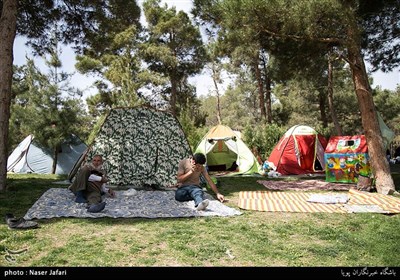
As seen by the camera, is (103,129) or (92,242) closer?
(92,242)

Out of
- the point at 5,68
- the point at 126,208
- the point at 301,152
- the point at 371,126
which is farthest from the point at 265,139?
the point at 5,68

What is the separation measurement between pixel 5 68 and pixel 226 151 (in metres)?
7.47

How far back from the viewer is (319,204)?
201 inches

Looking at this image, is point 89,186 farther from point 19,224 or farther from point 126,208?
point 19,224

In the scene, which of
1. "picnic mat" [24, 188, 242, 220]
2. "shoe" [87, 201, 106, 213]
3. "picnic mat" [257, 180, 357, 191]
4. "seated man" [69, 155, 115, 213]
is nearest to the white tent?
"picnic mat" [24, 188, 242, 220]

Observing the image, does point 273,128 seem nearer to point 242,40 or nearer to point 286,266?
point 242,40

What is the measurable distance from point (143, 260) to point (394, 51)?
832 cm

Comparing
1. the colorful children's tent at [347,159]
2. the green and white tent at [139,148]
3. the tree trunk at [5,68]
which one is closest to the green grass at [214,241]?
the tree trunk at [5,68]

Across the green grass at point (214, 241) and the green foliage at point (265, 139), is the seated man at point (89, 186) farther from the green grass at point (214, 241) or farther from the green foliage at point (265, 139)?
the green foliage at point (265, 139)

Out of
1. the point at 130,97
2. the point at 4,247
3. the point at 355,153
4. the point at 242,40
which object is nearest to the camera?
the point at 4,247

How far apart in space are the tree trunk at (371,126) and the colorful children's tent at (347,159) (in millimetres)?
990

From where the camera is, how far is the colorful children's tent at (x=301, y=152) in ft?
33.9

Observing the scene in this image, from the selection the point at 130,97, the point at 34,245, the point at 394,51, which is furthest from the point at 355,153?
the point at 130,97

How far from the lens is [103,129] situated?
22.8ft
